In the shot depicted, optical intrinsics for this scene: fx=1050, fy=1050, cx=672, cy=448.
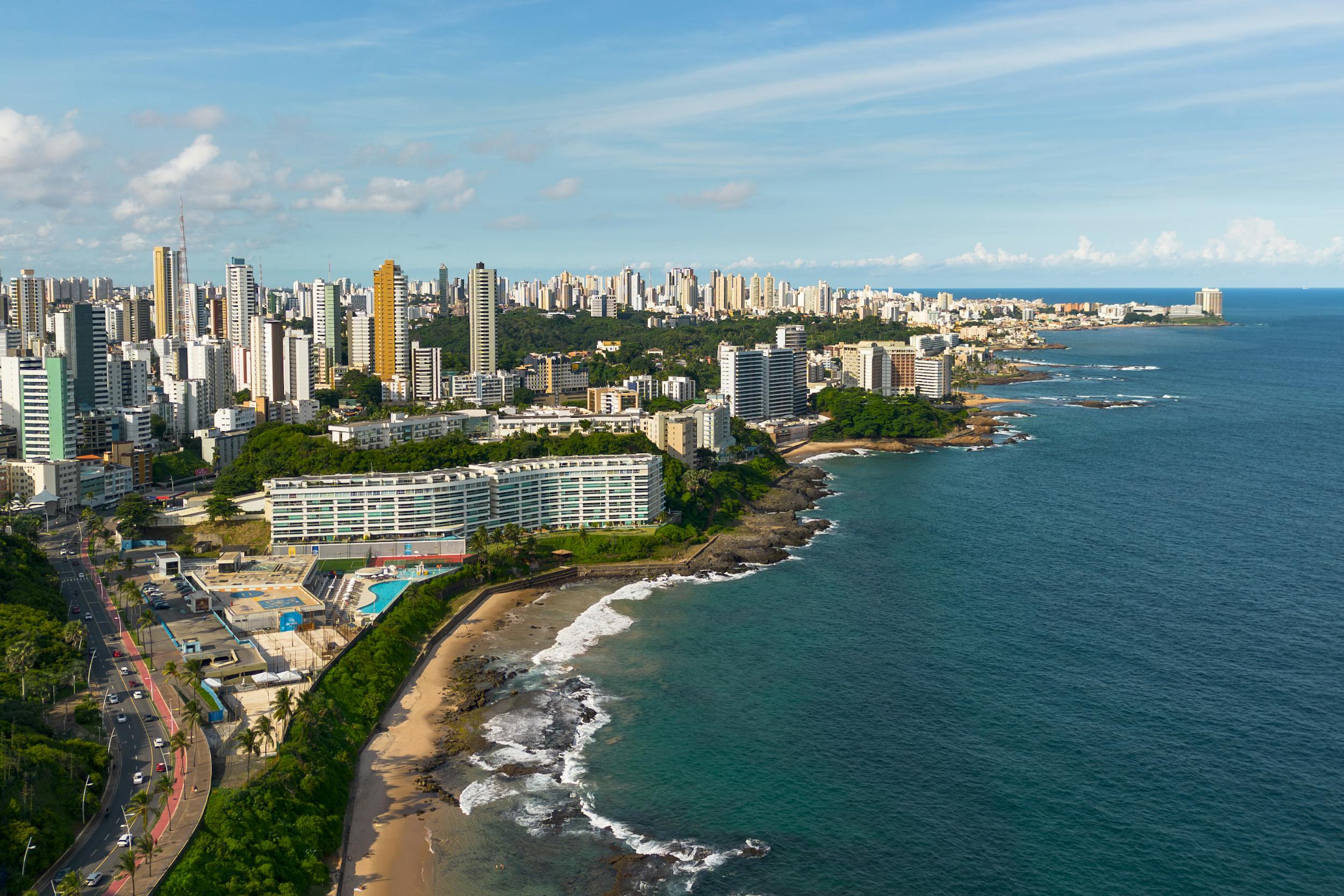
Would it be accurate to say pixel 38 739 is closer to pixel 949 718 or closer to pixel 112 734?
pixel 112 734

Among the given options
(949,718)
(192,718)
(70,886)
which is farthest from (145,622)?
(949,718)

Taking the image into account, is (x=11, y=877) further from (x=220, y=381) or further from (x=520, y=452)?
(x=220, y=381)

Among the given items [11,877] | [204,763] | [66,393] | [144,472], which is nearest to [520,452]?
[144,472]

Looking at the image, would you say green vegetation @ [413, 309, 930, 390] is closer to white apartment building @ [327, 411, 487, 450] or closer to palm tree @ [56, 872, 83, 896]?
white apartment building @ [327, 411, 487, 450]

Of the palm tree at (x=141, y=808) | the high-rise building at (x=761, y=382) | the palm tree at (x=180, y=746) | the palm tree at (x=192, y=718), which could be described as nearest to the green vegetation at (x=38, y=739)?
the palm tree at (x=141, y=808)

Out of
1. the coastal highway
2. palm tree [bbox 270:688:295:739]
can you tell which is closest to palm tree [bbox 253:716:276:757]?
palm tree [bbox 270:688:295:739]

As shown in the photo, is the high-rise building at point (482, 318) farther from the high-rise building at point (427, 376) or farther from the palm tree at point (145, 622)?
the palm tree at point (145, 622)
